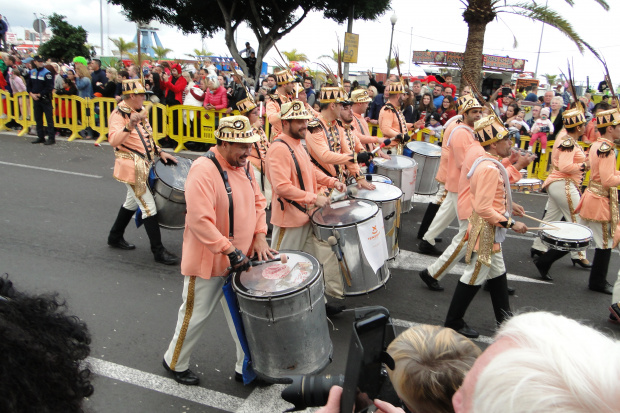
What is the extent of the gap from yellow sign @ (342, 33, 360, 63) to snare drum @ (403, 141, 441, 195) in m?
8.66

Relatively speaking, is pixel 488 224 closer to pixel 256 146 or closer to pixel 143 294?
pixel 143 294

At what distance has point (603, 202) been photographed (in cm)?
565

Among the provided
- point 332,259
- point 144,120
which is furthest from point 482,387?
point 144,120

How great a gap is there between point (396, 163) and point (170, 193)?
3221 mm

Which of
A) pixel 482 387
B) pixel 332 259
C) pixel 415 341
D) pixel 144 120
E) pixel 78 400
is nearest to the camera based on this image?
pixel 482 387

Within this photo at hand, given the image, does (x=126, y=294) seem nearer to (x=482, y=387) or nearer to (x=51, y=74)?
(x=482, y=387)

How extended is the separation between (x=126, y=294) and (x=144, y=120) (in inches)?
87.9

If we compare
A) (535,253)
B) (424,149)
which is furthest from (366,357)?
(424,149)

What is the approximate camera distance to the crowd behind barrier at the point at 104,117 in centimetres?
1292

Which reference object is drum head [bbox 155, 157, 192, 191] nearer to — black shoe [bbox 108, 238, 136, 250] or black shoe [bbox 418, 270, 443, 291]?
black shoe [bbox 108, 238, 136, 250]

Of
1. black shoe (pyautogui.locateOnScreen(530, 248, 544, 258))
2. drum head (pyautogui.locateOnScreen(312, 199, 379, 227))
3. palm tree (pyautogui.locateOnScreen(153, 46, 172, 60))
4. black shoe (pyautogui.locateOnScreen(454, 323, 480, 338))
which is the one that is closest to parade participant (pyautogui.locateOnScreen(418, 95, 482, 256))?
black shoe (pyautogui.locateOnScreen(530, 248, 544, 258))

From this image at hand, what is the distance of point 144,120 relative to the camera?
6.05m

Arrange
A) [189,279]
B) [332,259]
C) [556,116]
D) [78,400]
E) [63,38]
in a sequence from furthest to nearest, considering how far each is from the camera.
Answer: [63,38]
[556,116]
[332,259]
[189,279]
[78,400]

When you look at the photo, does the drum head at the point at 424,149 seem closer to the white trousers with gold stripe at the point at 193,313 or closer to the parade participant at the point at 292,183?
the parade participant at the point at 292,183
